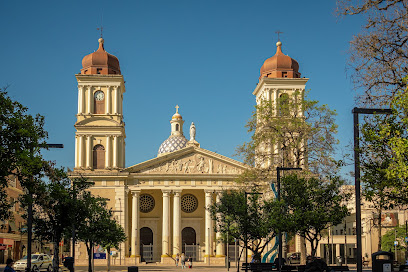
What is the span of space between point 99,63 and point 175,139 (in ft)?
103

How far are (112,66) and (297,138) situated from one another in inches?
1534

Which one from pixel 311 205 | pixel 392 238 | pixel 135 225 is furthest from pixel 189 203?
pixel 311 205

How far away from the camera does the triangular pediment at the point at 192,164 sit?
82375 millimetres

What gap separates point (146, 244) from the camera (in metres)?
86.4

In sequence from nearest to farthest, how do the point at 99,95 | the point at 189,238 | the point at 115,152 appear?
the point at 115,152, the point at 99,95, the point at 189,238

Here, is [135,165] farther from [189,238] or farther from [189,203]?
[189,238]

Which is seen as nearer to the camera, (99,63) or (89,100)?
(89,100)

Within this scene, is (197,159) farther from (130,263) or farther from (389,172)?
(389,172)

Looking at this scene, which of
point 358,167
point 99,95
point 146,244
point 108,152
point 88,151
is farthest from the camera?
point 146,244

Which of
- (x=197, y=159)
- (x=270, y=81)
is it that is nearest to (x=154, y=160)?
(x=197, y=159)

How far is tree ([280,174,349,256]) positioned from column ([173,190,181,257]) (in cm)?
4348

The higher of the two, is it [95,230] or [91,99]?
[91,99]

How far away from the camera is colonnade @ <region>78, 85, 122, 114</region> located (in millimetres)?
80500

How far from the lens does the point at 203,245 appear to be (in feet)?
284
